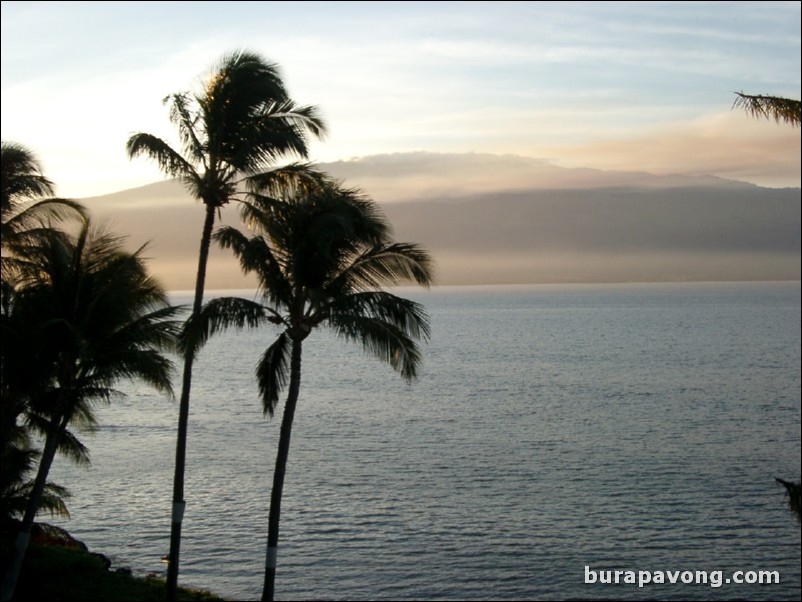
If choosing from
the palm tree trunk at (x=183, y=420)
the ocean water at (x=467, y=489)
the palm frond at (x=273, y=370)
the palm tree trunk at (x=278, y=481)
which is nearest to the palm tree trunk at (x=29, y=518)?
the palm tree trunk at (x=183, y=420)

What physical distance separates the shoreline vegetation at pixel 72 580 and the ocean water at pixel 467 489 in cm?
609

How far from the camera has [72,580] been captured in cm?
2758

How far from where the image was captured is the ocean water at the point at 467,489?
37.0 metres

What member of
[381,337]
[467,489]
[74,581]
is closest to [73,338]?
[381,337]

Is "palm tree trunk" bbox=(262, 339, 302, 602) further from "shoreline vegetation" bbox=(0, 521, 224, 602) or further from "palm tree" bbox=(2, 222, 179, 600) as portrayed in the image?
"shoreline vegetation" bbox=(0, 521, 224, 602)

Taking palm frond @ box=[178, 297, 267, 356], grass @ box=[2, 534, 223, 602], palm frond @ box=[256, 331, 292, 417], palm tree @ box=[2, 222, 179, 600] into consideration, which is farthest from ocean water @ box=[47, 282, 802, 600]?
palm frond @ box=[178, 297, 267, 356]

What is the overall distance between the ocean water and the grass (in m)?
6.32

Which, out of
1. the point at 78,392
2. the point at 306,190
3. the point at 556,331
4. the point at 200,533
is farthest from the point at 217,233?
the point at 556,331

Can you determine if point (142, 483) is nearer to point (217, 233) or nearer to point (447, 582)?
point (447, 582)

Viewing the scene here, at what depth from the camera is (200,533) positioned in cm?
4259

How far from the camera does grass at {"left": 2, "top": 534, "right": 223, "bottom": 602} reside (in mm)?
26219

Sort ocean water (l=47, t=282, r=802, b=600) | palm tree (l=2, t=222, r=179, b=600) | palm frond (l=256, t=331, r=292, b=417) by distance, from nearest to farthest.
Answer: palm tree (l=2, t=222, r=179, b=600), palm frond (l=256, t=331, r=292, b=417), ocean water (l=47, t=282, r=802, b=600)

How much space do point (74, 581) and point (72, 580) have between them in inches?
3.2

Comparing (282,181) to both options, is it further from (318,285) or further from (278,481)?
(278,481)
